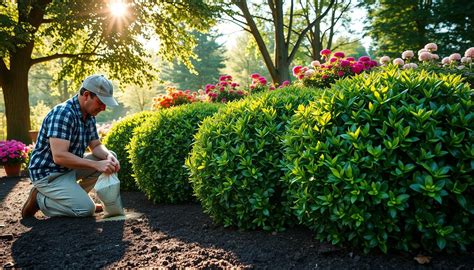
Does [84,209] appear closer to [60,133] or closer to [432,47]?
[60,133]

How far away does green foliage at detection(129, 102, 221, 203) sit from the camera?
4.22m

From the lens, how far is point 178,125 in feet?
14.5

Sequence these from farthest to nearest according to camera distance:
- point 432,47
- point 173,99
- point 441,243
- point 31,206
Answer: point 173,99 < point 432,47 < point 31,206 < point 441,243

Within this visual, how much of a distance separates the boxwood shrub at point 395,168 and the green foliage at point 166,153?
2.08m

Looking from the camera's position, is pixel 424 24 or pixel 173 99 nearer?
pixel 173 99

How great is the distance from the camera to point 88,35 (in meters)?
12.4

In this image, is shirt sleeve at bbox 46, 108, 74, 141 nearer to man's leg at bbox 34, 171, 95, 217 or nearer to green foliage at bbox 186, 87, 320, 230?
man's leg at bbox 34, 171, 95, 217

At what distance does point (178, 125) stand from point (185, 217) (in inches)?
48.0

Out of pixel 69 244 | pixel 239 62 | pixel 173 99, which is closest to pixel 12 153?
pixel 173 99

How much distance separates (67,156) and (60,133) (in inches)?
9.5

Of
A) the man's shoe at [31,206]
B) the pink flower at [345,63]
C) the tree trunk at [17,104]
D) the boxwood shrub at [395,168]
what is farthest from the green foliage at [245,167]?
the tree trunk at [17,104]

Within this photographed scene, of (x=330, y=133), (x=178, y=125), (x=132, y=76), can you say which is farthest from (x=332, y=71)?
(x=132, y=76)

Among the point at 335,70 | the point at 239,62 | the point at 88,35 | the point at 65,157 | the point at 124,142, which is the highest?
the point at 239,62

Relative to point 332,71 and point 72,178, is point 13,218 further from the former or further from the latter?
point 332,71
